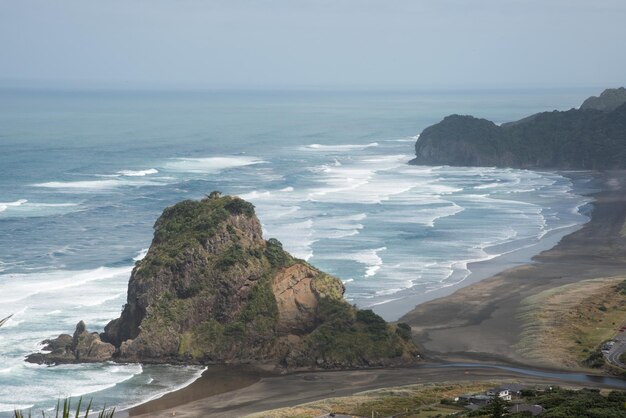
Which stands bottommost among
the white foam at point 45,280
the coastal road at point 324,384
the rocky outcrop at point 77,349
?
the coastal road at point 324,384

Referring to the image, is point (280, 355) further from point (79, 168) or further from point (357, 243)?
point (79, 168)

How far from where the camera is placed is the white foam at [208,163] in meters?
166

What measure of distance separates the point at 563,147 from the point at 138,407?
139058 mm

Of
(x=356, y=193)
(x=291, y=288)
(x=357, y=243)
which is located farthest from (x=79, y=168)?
(x=291, y=288)

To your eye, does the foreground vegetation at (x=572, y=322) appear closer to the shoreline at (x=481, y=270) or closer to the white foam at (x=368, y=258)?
the shoreline at (x=481, y=270)

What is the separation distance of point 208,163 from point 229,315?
4254 inches

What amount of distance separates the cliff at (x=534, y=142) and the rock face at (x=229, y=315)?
4658 inches

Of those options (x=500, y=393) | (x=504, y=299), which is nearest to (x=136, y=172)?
(x=504, y=299)

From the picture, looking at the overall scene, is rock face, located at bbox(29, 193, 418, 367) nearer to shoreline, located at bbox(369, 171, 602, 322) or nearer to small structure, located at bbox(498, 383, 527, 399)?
shoreline, located at bbox(369, 171, 602, 322)

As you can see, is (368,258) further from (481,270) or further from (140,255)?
(140,255)

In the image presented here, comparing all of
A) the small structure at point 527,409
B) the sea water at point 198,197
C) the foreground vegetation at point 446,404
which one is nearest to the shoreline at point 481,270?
the sea water at point 198,197

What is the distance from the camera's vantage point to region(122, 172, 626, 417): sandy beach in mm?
60531

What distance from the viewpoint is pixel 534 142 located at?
18925cm

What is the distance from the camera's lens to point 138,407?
59.0m
